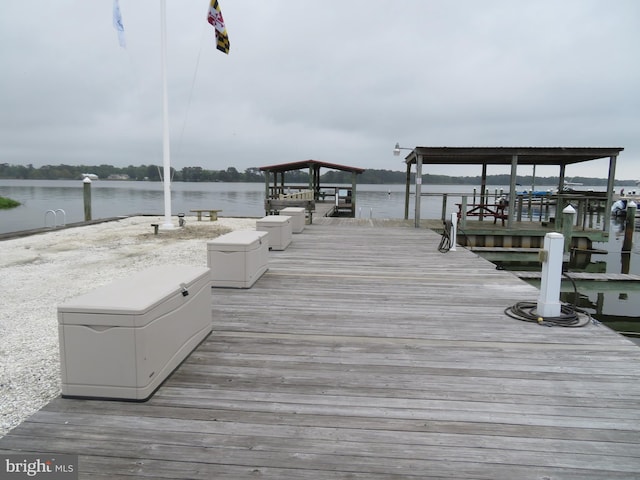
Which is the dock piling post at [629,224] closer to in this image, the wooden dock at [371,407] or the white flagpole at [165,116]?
the wooden dock at [371,407]

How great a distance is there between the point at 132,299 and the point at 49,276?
17.7ft

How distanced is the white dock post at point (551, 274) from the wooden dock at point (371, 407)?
1.07ft

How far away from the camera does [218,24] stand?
495 inches

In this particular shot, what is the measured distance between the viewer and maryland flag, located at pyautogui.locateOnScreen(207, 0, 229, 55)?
1231 cm

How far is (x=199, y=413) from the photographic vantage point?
2.49 metres

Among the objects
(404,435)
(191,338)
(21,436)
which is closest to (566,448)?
(404,435)

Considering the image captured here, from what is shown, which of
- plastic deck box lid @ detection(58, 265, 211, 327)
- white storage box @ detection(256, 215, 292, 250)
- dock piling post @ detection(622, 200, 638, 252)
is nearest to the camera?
plastic deck box lid @ detection(58, 265, 211, 327)

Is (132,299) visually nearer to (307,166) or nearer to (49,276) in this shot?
(49,276)

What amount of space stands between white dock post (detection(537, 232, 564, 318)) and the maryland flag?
11419mm

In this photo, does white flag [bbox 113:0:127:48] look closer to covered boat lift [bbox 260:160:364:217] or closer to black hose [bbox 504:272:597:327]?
covered boat lift [bbox 260:160:364:217]

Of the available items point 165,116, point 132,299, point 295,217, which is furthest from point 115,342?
point 165,116

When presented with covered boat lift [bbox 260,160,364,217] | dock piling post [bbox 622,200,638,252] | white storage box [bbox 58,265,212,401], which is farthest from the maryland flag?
dock piling post [bbox 622,200,638,252]

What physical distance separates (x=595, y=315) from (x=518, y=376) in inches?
343

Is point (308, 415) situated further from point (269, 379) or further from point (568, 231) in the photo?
point (568, 231)
